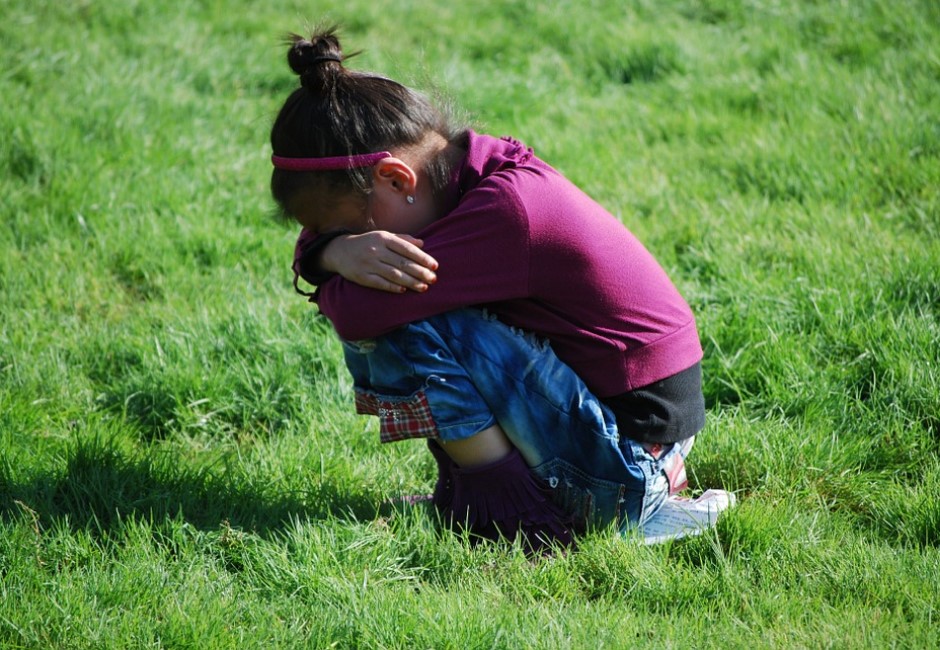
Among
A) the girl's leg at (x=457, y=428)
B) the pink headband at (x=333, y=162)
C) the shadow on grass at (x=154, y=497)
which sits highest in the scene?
the pink headband at (x=333, y=162)

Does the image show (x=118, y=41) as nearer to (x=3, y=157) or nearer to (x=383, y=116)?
(x=3, y=157)

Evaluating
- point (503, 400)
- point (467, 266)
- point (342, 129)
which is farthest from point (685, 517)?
point (342, 129)

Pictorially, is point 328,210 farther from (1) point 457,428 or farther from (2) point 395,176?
(1) point 457,428

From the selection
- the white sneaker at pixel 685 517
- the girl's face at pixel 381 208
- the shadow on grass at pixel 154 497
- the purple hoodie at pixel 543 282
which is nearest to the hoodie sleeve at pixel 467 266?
the purple hoodie at pixel 543 282

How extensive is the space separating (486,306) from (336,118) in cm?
62

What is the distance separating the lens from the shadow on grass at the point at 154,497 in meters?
2.72

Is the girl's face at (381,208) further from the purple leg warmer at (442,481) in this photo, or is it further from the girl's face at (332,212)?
the purple leg warmer at (442,481)

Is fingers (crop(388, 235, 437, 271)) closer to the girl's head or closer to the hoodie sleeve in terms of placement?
the hoodie sleeve

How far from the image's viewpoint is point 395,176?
2.57 metres

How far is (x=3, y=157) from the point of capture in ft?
15.0

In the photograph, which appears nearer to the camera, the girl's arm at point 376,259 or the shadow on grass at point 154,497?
the girl's arm at point 376,259

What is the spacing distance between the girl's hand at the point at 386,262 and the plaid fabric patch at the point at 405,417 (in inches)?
11.7

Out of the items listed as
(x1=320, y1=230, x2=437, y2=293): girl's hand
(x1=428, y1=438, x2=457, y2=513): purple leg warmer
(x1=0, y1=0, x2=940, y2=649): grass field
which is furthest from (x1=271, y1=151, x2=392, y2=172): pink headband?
(x1=428, y1=438, x2=457, y2=513): purple leg warmer

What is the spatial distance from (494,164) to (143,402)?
1526 millimetres
